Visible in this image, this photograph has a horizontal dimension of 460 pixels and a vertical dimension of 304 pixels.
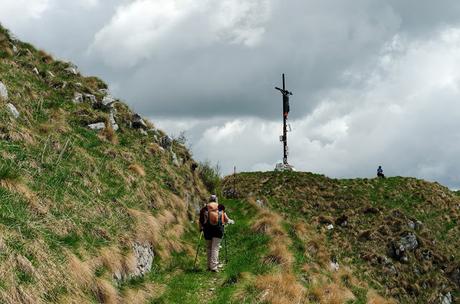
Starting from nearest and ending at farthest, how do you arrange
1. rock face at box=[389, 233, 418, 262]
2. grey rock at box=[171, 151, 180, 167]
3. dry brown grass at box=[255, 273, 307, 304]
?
1. dry brown grass at box=[255, 273, 307, 304]
2. grey rock at box=[171, 151, 180, 167]
3. rock face at box=[389, 233, 418, 262]

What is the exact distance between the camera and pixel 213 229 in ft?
51.5

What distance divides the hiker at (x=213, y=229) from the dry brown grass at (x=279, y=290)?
2.55 metres

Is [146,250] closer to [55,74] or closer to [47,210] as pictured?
[47,210]

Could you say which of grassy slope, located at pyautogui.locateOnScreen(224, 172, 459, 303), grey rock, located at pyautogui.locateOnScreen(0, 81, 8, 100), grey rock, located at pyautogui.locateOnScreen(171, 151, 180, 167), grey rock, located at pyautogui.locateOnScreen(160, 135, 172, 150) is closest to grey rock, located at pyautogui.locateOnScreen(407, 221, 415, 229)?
grassy slope, located at pyautogui.locateOnScreen(224, 172, 459, 303)

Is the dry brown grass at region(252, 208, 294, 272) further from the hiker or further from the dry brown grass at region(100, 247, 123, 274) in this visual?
the dry brown grass at region(100, 247, 123, 274)

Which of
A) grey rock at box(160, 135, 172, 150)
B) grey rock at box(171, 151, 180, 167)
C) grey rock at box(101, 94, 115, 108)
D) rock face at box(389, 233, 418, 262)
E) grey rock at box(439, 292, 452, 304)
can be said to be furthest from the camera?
rock face at box(389, 233, 418, 262)

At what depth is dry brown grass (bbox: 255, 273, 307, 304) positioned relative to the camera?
1207 centimetres

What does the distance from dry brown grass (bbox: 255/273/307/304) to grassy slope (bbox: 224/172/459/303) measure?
16.4 metres

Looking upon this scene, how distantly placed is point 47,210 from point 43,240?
6.46ft

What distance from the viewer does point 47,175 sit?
12539 millimetres

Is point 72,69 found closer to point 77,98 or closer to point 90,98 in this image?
point 90,98

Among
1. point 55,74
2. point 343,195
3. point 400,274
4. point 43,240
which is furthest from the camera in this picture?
point 343,195

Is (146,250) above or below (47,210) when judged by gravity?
below

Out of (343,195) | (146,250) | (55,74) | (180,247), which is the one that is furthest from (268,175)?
(146,250)
